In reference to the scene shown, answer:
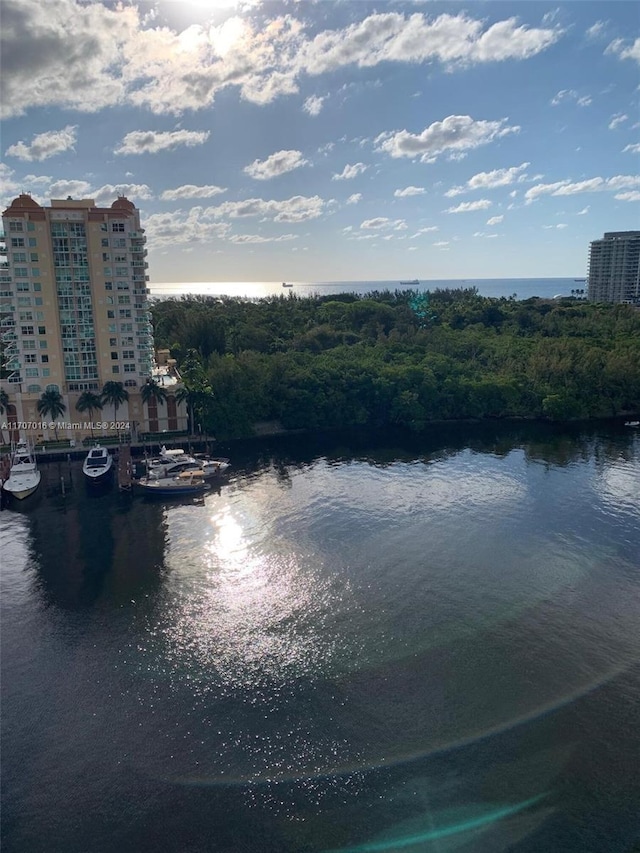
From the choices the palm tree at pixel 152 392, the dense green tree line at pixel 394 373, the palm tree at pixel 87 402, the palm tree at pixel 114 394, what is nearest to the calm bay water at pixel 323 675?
the palm tree at pixel 87 402

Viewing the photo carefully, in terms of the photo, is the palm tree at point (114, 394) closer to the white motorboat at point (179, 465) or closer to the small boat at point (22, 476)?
the white motorboat at point (179, 465)

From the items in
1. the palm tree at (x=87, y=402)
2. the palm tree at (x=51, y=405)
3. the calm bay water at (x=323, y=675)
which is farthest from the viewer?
the palm tree at (x=87, y=402)

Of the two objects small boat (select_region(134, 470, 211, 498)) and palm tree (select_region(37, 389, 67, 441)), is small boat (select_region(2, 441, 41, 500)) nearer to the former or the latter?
palm tree (select_region(37, 389, 67, 441))

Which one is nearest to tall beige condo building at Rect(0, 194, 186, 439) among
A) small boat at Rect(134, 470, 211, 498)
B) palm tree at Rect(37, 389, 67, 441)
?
palm tree at Rect(37, 389, 67, 441)

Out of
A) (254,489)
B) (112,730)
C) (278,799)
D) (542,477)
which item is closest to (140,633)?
(112,730)

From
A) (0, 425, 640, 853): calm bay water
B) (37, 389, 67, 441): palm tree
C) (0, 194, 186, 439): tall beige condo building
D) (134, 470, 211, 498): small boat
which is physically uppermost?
(0, 194, 186, 439): tall beige condo building

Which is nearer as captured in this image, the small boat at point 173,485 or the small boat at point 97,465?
the small boat at point 173,485
